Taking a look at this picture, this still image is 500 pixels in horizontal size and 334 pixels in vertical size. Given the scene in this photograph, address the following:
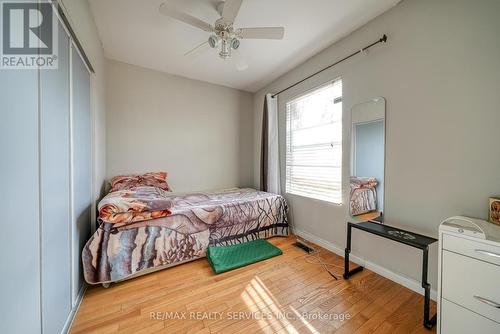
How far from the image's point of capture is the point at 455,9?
4.57 feet

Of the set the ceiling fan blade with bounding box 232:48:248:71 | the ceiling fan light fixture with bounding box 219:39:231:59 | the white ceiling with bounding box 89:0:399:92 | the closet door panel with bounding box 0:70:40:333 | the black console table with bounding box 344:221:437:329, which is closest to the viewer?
the closet door panel with bounding box 0:70:40:333

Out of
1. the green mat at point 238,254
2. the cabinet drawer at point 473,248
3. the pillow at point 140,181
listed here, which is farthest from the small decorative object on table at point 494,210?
the pillow at point 140,181

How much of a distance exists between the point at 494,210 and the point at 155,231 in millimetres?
2702

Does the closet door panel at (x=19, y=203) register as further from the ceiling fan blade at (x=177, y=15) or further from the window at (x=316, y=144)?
the window at (x=316, y=144)

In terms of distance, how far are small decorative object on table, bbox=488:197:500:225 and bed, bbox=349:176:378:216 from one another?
0.75 m

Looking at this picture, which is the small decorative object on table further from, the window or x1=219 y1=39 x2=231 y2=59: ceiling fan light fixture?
x1=219 y1=39 x2=231 y2=59: ceiling fan light fixture

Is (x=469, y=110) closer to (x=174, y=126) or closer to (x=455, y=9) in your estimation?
(x=455, y=9)

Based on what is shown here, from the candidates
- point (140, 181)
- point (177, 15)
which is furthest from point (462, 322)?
point (140, 181)

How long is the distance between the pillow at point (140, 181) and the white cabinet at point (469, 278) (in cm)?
301

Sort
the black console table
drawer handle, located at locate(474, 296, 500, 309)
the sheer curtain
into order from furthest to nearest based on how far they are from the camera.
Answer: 1. the sheer curtain
2. the black console table
3. drawer handle, located at locate(474, 296, 500, 309)

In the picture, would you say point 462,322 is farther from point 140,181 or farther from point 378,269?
point 140,181

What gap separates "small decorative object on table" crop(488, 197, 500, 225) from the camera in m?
1.18

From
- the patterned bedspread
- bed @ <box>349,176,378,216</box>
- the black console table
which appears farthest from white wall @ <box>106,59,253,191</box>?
the black console table

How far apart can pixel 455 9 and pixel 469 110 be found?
0.79 m
